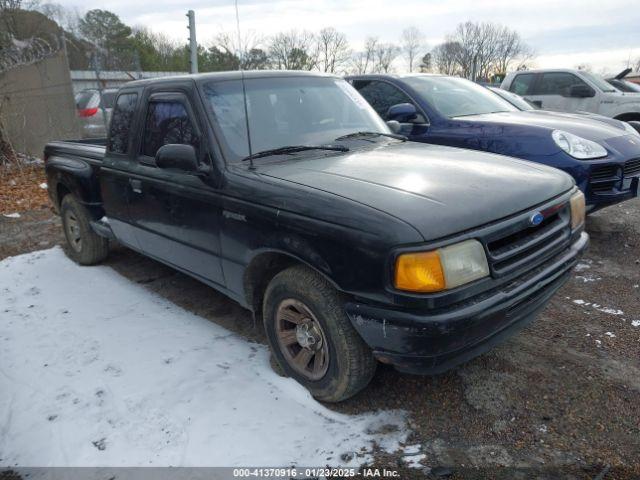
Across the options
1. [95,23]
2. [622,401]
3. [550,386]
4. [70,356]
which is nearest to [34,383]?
[70,356]

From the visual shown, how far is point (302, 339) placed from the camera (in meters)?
2.76

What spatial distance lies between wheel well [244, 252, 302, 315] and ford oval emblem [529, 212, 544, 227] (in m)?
1.24

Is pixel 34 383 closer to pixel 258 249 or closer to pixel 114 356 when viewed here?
pixel 114 356

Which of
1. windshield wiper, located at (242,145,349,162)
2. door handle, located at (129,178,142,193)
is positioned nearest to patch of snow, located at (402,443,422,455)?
windshield wiper, located at (242,145,349,162)

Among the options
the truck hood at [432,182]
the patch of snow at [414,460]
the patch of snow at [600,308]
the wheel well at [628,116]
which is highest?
the truck hood at [432,182]

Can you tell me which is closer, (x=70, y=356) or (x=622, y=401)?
(x=622, y=401)

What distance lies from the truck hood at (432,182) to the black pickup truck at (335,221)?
1cm

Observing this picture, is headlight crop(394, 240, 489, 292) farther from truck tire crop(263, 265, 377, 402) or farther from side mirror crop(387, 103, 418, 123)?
side mirror crop(387, 103, 418, 123)

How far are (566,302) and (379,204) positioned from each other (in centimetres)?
247

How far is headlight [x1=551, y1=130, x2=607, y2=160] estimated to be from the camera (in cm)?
473

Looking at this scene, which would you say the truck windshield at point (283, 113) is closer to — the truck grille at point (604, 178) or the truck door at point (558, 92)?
the truck grille at point (604, 178)

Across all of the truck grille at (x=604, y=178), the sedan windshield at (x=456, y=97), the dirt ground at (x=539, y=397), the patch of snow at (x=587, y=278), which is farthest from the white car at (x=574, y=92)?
the dirt ground at (x=539, y=397)

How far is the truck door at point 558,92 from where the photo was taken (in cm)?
983

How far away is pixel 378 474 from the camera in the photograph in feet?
7.55
